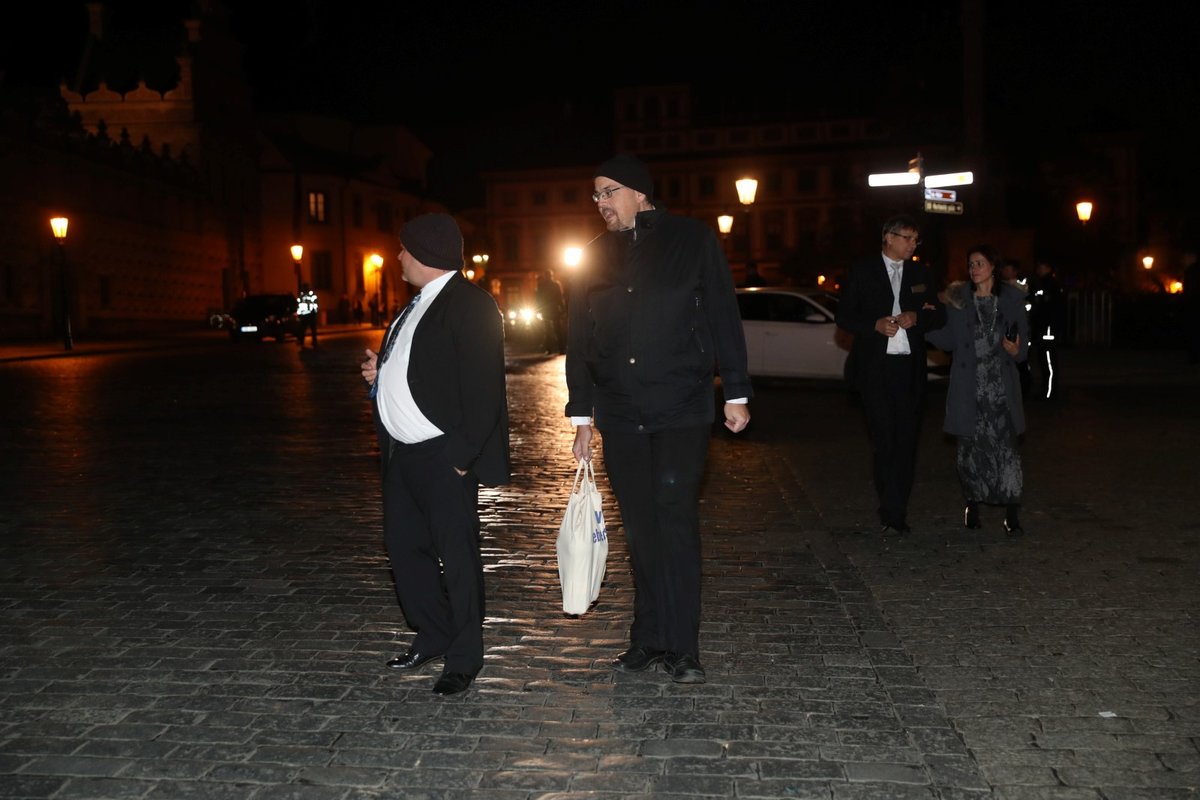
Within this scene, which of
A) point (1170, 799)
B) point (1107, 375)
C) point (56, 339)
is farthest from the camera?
point (56, 339)

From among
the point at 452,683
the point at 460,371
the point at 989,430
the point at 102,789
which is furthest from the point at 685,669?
the point at 989,430

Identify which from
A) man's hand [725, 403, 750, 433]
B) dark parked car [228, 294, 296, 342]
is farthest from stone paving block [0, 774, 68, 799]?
dark parked car [228, 294, 296, 342]

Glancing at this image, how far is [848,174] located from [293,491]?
7928cm

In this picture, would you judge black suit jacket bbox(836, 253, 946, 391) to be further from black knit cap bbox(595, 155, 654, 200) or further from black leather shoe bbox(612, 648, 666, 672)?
black leather shoe bbox(612, 648, 666, 672)

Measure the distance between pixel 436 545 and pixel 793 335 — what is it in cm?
1532

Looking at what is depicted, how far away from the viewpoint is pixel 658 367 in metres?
4.70

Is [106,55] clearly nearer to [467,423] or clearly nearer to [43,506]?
[43,506]

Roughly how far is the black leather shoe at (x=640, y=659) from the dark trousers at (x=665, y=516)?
28 millimetres

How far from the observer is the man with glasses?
185 inches

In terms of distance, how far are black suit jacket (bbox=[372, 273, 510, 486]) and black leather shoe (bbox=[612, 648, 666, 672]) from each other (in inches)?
35.8

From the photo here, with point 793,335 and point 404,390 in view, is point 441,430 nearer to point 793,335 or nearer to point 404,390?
point 404,390

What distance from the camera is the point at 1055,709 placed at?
4.42m

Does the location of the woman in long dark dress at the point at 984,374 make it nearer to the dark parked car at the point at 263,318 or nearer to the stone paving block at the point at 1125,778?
the stone paving block at the point at 1125,778

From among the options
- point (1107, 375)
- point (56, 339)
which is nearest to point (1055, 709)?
point (1107, 375)
